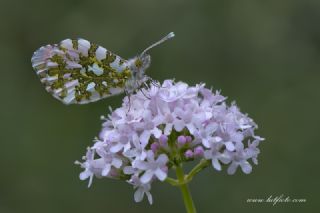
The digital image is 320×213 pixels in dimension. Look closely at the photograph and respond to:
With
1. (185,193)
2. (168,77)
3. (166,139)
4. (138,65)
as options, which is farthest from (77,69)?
(168,77)

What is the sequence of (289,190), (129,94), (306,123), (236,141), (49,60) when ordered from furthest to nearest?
(306,123)
(289,190)
(49,60)
(129,94)
(236,141)

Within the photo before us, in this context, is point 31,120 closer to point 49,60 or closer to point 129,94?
point 49,60

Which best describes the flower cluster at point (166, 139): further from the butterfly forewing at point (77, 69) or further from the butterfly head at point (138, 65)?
the butterfly forewing at point (77, 69)

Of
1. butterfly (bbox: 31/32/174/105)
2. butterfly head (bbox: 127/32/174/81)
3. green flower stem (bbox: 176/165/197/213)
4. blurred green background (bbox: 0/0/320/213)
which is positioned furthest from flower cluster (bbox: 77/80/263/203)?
blurred green background (bbox: 0/0/320/213)

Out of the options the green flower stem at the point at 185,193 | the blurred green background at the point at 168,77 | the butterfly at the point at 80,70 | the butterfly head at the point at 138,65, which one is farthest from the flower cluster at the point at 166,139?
the blurred green background at the point at 168,77

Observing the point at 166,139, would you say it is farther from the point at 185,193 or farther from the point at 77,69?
the point at 77,69

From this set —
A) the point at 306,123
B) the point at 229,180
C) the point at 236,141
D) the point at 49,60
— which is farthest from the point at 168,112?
the point at 306,123
